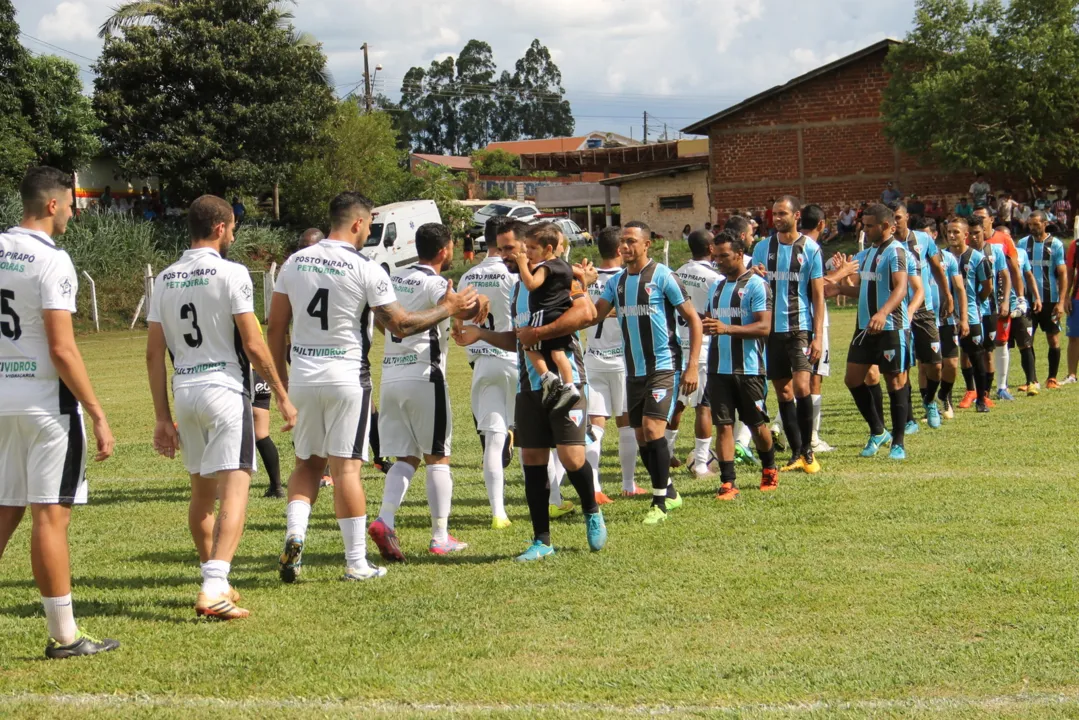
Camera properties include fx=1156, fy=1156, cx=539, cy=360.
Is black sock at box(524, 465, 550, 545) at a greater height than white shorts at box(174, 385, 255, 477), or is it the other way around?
white shorts at box(174, 385, 255, 477)

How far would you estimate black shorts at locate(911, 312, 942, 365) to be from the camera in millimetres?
12711

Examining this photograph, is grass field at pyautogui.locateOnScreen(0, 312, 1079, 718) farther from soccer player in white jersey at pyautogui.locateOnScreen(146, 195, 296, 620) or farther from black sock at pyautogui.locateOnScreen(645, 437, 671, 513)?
soccer player in white jersey at pyautogui.locateOnScreen(146, 195, 296, 620)

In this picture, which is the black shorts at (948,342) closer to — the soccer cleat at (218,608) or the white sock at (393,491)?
the white sock at (393,491)

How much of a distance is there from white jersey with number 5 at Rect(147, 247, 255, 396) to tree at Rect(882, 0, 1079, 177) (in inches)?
1371

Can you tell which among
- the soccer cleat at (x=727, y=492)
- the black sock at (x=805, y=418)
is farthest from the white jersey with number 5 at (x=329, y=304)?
the black sock at (x=805, y=418)

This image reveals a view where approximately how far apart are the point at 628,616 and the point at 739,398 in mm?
3760

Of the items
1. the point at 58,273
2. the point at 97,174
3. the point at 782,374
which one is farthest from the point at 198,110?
the point at 58,273

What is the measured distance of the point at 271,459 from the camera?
10211 millimetres

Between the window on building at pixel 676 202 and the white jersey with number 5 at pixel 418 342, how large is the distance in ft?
143


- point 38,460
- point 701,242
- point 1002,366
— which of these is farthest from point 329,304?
point 1002,366

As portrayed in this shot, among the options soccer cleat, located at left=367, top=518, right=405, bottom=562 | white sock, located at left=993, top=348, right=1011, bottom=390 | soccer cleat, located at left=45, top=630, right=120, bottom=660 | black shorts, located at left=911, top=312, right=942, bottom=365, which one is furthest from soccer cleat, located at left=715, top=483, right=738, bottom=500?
white sock, located at left=993, top=348, right=1011, bottom=390

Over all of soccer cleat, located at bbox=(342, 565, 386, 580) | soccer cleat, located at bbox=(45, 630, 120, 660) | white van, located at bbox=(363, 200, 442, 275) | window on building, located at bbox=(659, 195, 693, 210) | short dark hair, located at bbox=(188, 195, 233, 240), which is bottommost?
soccer cleat, located at bbox=(342, 565, 386, 580)

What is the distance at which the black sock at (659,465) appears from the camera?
8.38m

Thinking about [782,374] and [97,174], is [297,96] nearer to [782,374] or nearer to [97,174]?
[97,174]
